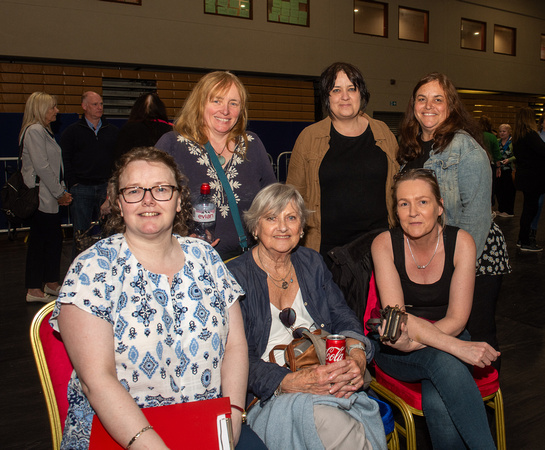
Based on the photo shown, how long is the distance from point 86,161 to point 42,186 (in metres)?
0.64

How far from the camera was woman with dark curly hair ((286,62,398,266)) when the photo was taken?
112 inches

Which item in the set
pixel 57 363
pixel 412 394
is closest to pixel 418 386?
pixel 412 394

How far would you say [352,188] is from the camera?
2863mm

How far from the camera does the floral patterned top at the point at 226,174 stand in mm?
2477

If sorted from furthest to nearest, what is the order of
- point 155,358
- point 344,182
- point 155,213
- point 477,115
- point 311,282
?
1. point 477,115
2. point 344,182
3. point 311,282
4. point 155,213
5. point 155,358

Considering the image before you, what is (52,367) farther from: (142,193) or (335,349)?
(335,349)

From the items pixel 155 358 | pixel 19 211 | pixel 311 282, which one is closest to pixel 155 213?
pixel 155 358

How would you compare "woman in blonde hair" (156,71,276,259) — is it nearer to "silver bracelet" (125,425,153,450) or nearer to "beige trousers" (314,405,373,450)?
"beige trousers" (314,405,373,450)

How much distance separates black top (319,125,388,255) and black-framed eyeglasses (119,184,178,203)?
1386mm

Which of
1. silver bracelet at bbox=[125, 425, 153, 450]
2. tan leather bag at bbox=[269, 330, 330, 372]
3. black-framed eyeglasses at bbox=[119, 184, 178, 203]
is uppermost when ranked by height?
black-framed eyeglasses at bbox=[119, 184, 178, 203]

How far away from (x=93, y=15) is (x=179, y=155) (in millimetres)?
8727

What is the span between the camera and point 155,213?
1677mm

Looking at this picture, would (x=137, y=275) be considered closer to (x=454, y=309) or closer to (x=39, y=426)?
(x=454, y=309)

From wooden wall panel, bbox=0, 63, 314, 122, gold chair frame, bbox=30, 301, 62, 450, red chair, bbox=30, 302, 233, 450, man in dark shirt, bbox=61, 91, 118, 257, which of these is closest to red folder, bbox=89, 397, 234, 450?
red chair, bbox=30, 302, 233, 450
